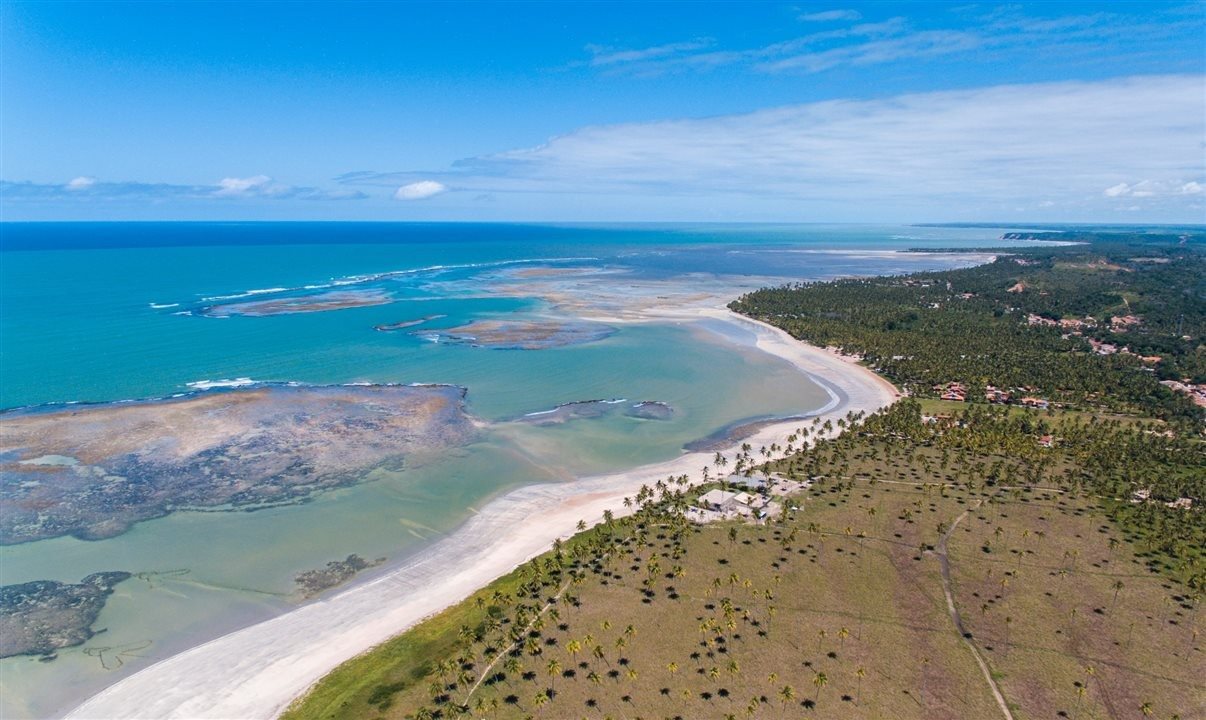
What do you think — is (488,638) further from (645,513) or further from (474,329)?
(474,329)

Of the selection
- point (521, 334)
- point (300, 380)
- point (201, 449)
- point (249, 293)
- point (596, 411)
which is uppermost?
point (249, 293)

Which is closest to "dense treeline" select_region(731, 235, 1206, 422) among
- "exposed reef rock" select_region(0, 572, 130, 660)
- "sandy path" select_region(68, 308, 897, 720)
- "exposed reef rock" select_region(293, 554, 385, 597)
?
"sandy path" select_region(68, 308, 897, 720)

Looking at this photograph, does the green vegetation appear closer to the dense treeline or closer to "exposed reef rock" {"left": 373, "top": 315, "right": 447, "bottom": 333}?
the dense treeline

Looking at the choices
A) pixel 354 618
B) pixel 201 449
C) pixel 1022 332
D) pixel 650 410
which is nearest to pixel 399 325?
pixel 201 449

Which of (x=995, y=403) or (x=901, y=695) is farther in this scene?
(x=995, y=403)

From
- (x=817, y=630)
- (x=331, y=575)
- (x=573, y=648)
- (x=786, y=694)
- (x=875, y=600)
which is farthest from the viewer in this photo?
(x=331, y=575)

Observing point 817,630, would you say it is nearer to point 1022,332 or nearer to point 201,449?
point 201,449

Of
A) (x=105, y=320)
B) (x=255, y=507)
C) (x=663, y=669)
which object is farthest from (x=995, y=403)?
(x=105, y=320)

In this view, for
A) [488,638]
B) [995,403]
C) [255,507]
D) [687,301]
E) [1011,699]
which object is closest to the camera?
[1011,699]
